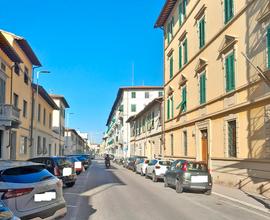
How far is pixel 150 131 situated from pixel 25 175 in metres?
42.8

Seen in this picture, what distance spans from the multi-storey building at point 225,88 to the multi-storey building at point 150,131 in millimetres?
9123

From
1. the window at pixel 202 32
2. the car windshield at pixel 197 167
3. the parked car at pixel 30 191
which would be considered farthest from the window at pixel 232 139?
the parked car at pixel 30 191

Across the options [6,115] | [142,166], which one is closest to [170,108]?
[142,166]

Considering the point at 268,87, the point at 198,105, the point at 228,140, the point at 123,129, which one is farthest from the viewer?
the point at 123,129

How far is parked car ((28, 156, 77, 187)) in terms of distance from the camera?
706 inches

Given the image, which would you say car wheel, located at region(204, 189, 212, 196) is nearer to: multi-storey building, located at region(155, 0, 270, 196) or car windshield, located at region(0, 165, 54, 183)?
multi-storey building, located at region(155, 0, 270, 196)

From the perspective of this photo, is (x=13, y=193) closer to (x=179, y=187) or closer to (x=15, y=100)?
(x=179, y=187)

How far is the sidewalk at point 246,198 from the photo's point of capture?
13.8 meters

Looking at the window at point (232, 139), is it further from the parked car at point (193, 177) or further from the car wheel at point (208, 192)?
the car wheel at point (208, 192)

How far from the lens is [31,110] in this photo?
3828cm

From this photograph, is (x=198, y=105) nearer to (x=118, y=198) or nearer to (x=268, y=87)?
(x=268, y=87)

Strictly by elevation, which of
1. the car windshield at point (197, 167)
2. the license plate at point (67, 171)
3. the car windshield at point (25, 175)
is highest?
the car windshield at point (25, 175)

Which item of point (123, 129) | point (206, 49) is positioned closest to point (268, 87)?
point (206, 49)

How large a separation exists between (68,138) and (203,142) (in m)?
68.2
